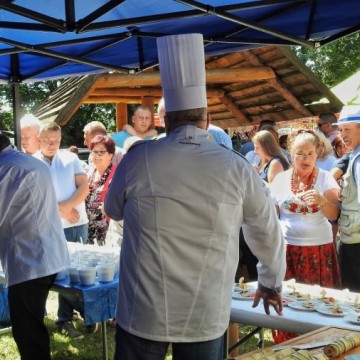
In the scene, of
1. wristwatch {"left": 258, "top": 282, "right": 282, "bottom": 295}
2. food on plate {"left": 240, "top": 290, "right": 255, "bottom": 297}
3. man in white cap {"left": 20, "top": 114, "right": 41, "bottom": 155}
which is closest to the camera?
wristwatch {"left": 258, "top": 282, "right": 282, "bottom": 295}

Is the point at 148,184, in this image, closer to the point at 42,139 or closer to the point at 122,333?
the point at 122,333

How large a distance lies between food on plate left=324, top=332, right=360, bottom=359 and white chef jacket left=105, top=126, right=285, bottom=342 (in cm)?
38

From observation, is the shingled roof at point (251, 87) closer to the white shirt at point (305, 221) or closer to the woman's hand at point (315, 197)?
the white shirt at point (305, 221)

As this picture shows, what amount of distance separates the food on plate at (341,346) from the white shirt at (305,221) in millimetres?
1745

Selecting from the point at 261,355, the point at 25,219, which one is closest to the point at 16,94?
the point at 25,219

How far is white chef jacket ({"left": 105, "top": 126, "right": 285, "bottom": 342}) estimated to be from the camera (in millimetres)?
2002

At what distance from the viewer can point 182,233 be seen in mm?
2000

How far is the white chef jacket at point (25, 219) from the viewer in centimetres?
304

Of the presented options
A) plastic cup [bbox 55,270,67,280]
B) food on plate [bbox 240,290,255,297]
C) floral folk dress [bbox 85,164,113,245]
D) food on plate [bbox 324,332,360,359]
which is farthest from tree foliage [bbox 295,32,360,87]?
food on plate [bbox 324,332,360,359]

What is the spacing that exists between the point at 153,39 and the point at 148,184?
2.56 meters

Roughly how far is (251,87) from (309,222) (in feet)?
19.6

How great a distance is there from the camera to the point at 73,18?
3.14 meters

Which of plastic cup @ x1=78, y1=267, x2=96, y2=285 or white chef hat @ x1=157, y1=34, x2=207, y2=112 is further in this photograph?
plastic cup @ x1=78, y1=267, x2=96, y2=285

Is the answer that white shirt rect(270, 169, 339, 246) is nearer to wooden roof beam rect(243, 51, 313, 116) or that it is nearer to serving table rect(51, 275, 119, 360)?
serving table rect(51, 275, 119, 360)
